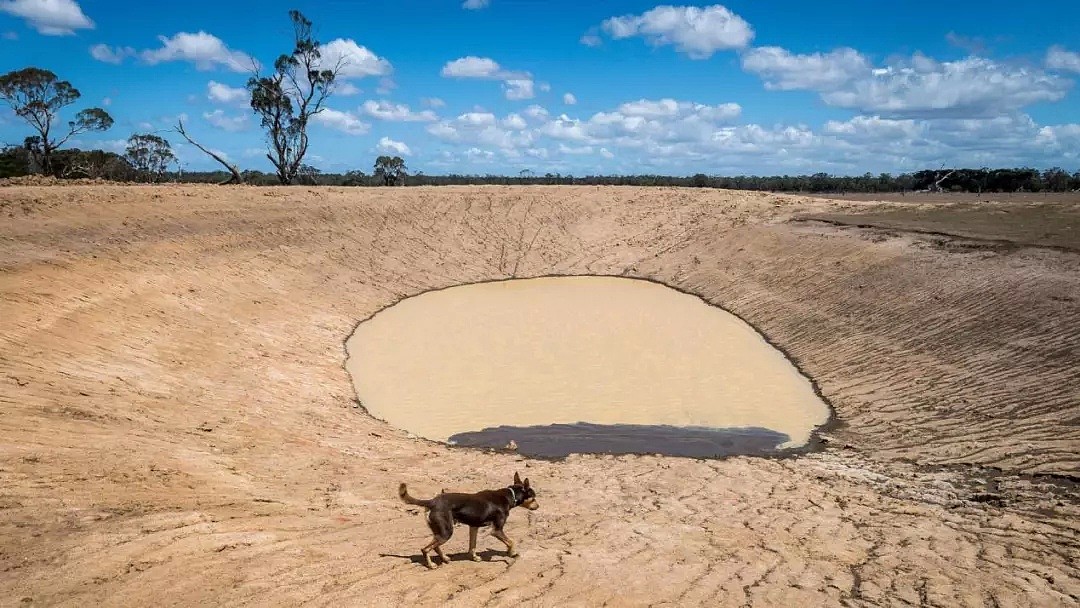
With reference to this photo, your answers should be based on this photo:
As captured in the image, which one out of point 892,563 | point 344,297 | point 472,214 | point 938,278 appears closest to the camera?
point 892,563

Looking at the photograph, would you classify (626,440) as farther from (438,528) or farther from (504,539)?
(438,528)

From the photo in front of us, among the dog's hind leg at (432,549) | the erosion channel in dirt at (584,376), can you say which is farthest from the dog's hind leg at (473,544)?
the erosion channel in dirt at (584,376)

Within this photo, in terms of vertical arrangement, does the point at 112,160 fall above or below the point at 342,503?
above

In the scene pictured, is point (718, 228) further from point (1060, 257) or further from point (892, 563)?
point (892, 563)

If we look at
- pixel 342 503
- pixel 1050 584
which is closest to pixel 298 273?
pixel 342 503

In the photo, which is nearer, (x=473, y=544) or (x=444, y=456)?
(x=473, y=544)

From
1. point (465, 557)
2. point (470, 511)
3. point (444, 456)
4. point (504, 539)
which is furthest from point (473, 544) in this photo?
point (444, 456)
